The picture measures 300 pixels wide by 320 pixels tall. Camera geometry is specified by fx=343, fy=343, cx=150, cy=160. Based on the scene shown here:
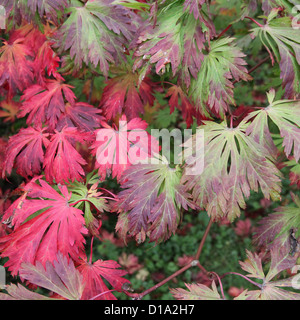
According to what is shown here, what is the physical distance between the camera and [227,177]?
1.17 meters

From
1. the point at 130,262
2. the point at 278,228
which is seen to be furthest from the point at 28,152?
the point at 130,262

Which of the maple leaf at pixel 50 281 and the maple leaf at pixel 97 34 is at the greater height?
the maple leaf at pixel 97 34

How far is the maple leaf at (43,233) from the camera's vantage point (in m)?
1.18

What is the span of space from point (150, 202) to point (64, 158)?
1.24 feet

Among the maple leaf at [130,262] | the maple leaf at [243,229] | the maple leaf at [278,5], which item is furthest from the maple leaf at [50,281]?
the maple leaf at [243,229]

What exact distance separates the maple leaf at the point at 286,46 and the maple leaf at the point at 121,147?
0.53m

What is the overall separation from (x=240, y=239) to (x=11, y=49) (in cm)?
208

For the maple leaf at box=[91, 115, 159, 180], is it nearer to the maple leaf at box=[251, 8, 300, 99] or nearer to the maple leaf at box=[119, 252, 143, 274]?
the maple leaf at box=[251, 8, 300, 99]

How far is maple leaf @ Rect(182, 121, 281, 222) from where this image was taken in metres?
1.15

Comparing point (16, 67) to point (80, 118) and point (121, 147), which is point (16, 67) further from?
point (121, 147)

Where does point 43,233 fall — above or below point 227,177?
below

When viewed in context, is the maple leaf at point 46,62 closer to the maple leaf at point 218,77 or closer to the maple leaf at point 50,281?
the maple leaf at point 218,77

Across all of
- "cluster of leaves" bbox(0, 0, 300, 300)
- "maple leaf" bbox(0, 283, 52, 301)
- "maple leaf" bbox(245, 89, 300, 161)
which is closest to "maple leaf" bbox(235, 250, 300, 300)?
"cluster of leaves" bbox(0, 0, 300, 300)
